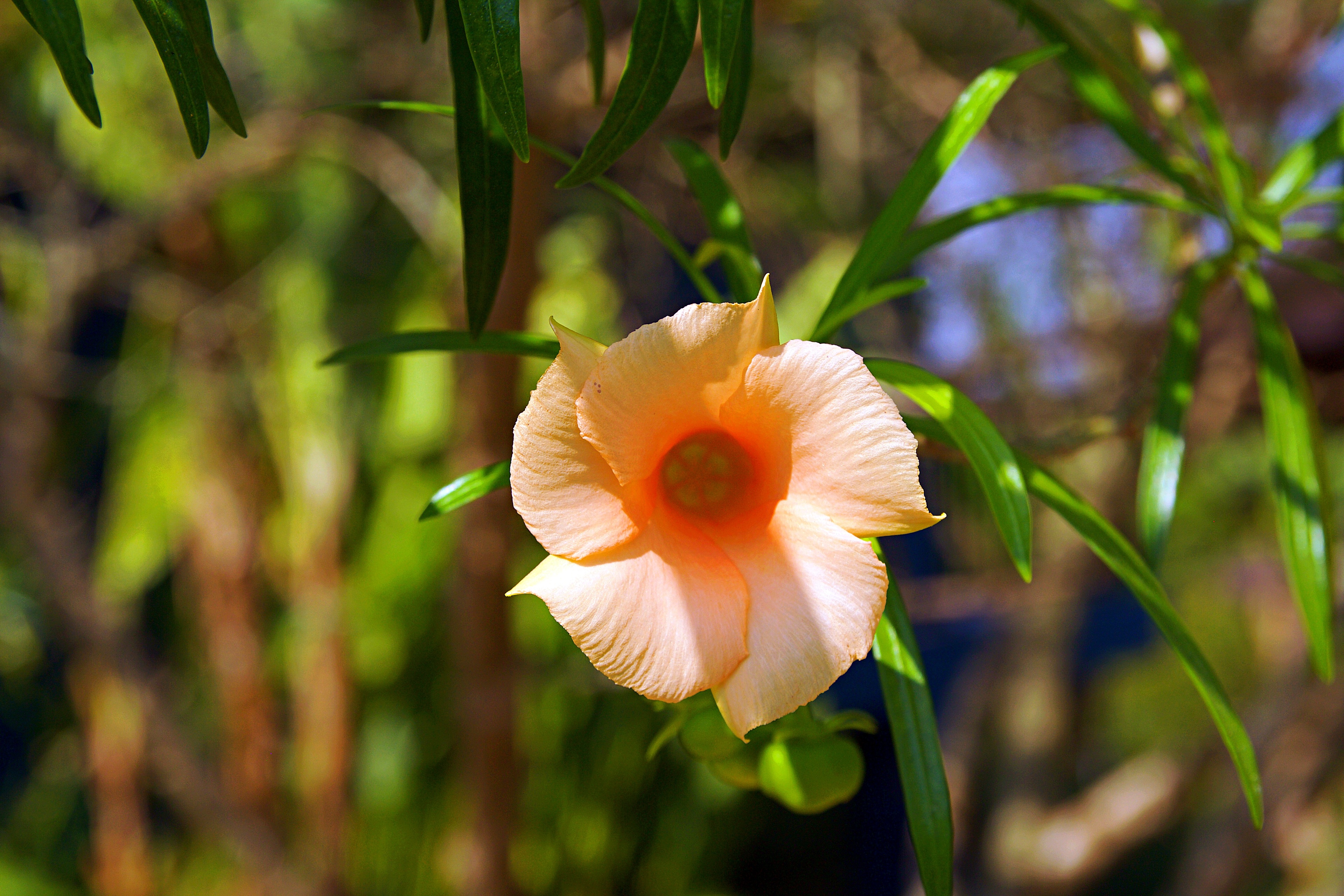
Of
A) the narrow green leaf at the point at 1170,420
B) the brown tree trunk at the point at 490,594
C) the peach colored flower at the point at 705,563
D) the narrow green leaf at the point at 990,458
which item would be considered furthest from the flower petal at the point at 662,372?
the brown tree trunk at the point at 490,594

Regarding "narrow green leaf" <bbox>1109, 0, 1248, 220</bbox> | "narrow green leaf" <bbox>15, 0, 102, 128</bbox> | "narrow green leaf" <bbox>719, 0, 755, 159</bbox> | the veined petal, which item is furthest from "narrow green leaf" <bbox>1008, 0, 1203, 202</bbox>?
"narrow green leaf" <bbox>15, 0, 102, 128</bbox>

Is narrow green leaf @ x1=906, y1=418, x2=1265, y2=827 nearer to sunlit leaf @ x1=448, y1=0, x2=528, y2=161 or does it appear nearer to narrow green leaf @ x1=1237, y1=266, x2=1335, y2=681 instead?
narrow green leaf @ x1=1237, y1=266, x2=1335, y2=681

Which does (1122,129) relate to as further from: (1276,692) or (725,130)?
(1276,692)

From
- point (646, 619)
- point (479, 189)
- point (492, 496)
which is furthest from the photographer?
point (492, 496)

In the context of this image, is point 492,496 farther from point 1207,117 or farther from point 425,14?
point 1207,117

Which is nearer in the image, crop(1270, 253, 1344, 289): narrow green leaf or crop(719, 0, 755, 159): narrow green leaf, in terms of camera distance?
crop(719, 0, 755, 159): narrow green leaf

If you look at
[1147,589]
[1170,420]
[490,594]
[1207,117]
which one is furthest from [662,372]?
[490,594]
